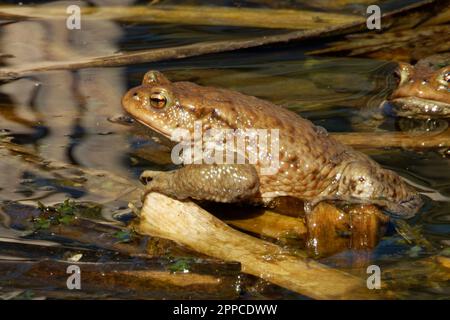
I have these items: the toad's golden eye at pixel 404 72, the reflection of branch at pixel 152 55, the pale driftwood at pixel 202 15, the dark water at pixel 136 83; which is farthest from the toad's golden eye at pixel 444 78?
the pale driftwood at pixel 202 15

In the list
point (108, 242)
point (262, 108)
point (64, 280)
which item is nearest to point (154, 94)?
point (262, 108)

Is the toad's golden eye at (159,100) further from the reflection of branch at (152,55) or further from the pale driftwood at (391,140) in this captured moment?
the reflection of branch at (152,55)

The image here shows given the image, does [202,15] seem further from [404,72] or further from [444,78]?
[444,78]

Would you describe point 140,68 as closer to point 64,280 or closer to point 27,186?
point 27,186
